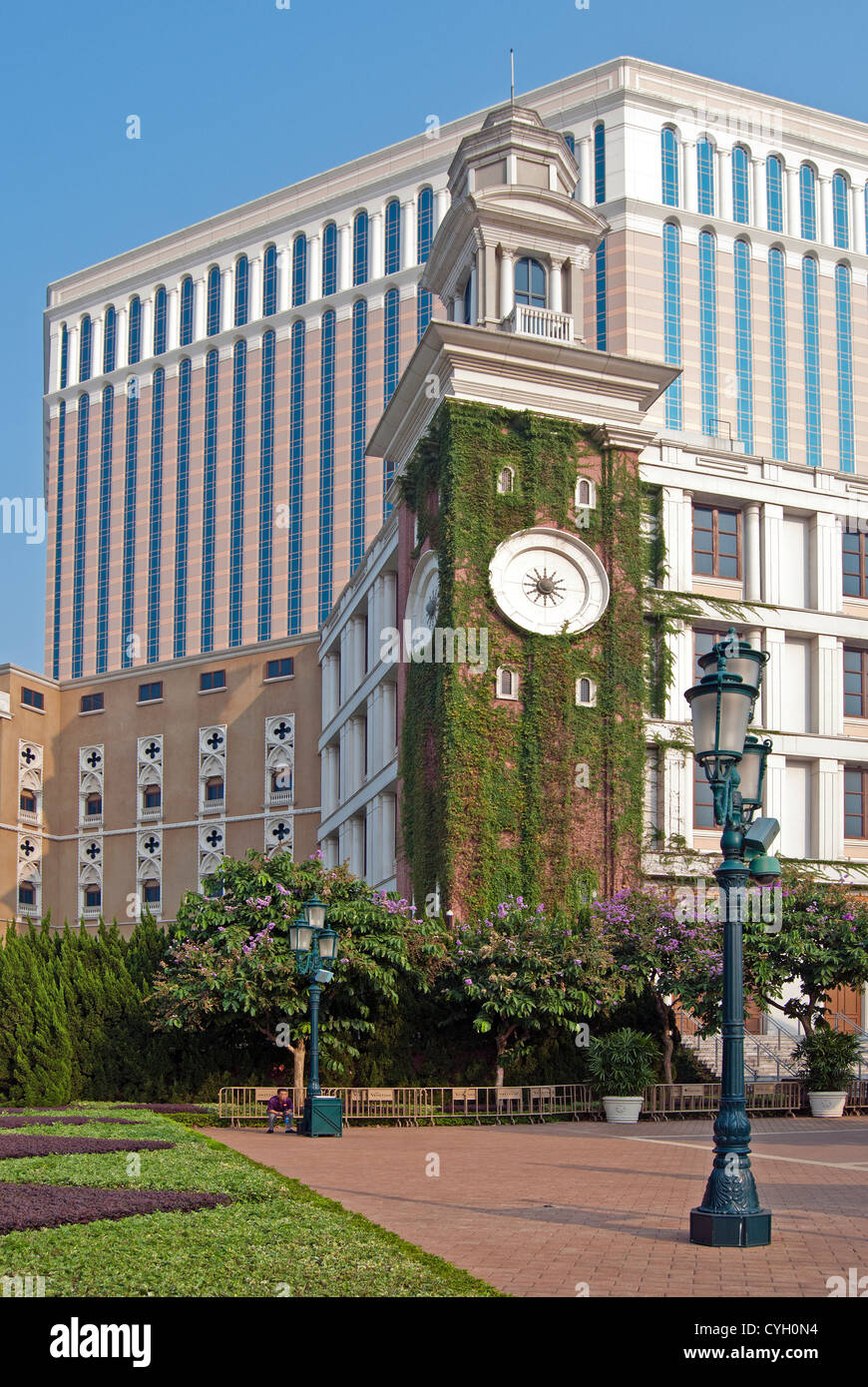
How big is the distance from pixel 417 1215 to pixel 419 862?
2578cm

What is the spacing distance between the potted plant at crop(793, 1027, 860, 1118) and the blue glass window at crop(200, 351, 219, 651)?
8968 cm

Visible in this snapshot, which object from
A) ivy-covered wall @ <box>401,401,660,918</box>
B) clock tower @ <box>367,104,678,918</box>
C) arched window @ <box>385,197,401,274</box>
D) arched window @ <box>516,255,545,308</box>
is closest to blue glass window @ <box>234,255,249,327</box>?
arched window @ <box>385,197,401,274</box>

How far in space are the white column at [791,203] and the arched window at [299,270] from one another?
3994cm

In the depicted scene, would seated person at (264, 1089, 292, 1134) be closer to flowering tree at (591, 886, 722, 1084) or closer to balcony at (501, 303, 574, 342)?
flowering tree at (591, 886, 722, 1084)

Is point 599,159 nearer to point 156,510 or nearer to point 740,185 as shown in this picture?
point 740,185

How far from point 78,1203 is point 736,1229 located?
5778mm

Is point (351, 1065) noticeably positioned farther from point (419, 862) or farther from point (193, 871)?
point (193, 871)

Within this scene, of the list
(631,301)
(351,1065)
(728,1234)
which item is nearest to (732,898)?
(728,1234)

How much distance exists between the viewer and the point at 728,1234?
12227 millimetres

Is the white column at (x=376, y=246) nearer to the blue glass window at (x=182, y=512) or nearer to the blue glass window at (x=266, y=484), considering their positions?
the blue glass window at (x=266, y=484)

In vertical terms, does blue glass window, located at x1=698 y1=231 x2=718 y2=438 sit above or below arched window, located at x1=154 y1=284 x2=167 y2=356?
below

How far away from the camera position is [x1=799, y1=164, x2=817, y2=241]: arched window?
113 meters

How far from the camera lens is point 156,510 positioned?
415 feet
